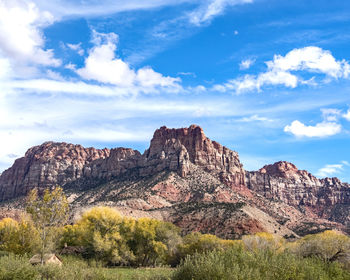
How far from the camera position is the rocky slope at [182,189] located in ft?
284

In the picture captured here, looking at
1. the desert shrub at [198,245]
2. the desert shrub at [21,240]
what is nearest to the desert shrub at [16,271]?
the desert shrub at [21,240]

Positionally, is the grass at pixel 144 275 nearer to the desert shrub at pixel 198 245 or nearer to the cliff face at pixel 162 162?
the desert shrub at pixel 198 245

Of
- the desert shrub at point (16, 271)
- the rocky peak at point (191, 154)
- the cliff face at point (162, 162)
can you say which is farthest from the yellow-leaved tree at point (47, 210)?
the rocky peak at point (191, 154)

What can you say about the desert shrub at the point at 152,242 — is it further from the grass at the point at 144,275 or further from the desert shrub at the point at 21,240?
the grass at the point at 144,275

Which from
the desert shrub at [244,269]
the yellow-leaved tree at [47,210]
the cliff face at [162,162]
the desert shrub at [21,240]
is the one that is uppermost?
the cliff face at [162,162]

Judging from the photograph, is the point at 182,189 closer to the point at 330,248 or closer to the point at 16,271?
the point at 330,248

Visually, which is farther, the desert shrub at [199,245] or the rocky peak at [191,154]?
the rocky peak at [191,154]

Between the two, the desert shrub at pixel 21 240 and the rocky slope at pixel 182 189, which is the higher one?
the rocky slope at pixel 182 189

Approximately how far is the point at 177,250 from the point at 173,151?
315 ft

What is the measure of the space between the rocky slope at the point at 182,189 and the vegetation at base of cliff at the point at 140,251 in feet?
89.3

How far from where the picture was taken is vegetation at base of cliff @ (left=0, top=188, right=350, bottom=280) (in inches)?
727

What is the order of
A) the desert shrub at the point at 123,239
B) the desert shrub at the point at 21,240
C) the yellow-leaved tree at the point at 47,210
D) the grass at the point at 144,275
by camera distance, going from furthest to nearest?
the desert shrub at the point at 123,239 → the desert shrub at the point at 21,240 → the yellow-leaved tree at the point at 47,210 → the grass at the point at 144,275

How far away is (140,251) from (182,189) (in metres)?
71.4

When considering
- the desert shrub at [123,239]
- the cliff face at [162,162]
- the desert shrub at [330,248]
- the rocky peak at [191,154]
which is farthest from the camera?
the cliff face at [162,162]
